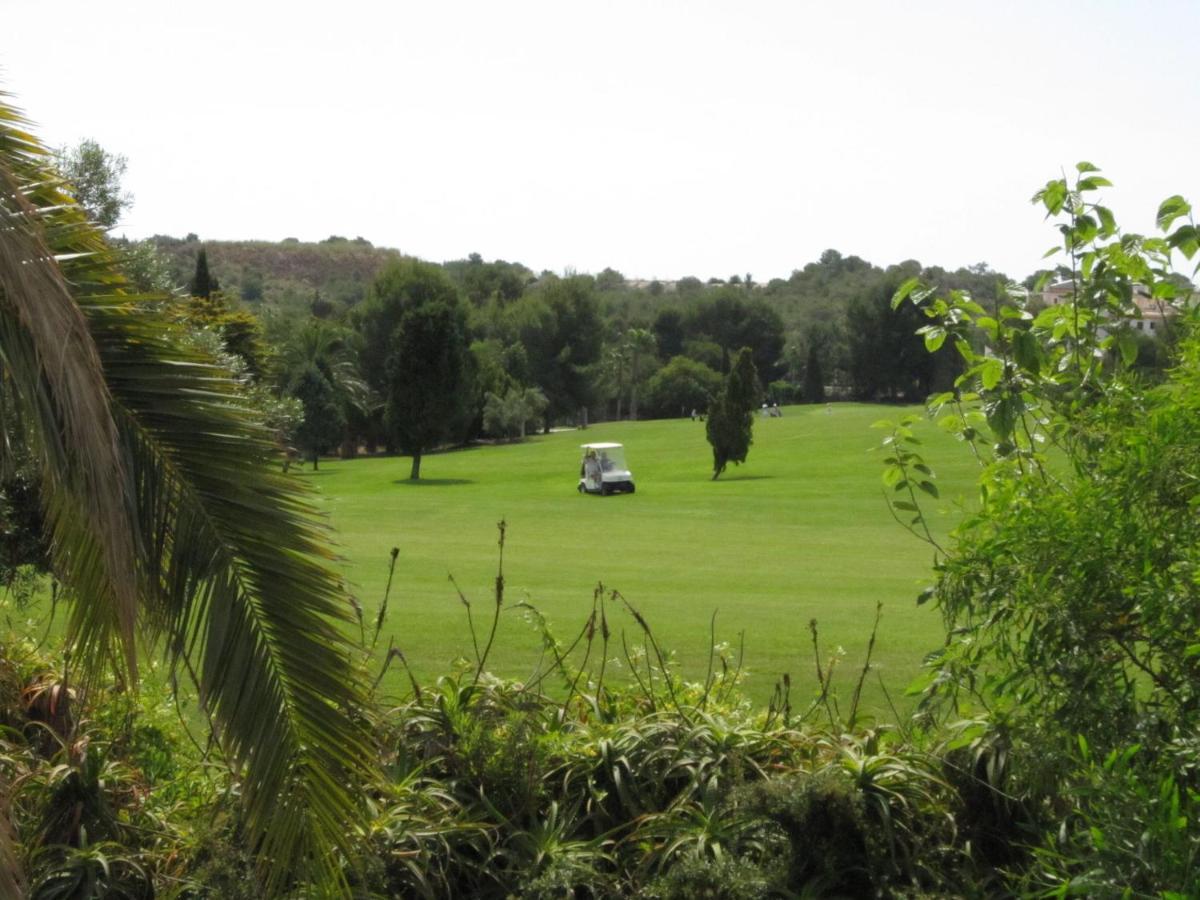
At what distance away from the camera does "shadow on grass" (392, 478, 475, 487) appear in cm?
4797

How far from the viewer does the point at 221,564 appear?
148 inches

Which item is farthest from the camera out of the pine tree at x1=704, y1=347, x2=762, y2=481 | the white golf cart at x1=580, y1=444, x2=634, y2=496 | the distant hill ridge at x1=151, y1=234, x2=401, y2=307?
the distant hill ridge at x1=151, y1=234, x2=401, y2=307

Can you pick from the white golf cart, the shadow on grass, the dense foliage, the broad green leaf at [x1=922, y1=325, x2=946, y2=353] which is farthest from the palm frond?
the shadow on grass

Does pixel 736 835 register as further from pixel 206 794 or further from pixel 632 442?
pixel 632 442

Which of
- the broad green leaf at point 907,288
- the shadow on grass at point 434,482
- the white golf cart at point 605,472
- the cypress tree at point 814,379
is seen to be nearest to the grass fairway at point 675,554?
the shadow on grass at point 434,482

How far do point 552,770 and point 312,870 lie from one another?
4.05 ft

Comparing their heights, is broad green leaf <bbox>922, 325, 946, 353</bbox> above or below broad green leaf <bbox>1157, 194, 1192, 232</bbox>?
below

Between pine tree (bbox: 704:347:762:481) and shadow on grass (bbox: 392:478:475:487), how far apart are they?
368 inches

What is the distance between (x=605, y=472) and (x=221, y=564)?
3904 cm

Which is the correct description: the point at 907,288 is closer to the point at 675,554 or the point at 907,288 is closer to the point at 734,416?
the point at 675,554

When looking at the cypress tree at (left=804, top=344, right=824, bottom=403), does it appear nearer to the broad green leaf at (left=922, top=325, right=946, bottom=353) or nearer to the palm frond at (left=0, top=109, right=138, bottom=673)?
the broad green leaf at (left=922, top=325, right=946, bottom=353)

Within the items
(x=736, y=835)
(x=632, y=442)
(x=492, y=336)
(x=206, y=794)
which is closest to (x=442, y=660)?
(x=206, y=794)

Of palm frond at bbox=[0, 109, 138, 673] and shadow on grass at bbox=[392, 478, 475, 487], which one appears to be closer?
palm frond at bbox=[0, 109, 138, 673]

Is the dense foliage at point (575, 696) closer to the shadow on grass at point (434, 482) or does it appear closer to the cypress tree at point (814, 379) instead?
the shadow on grass at point (434, 482)
